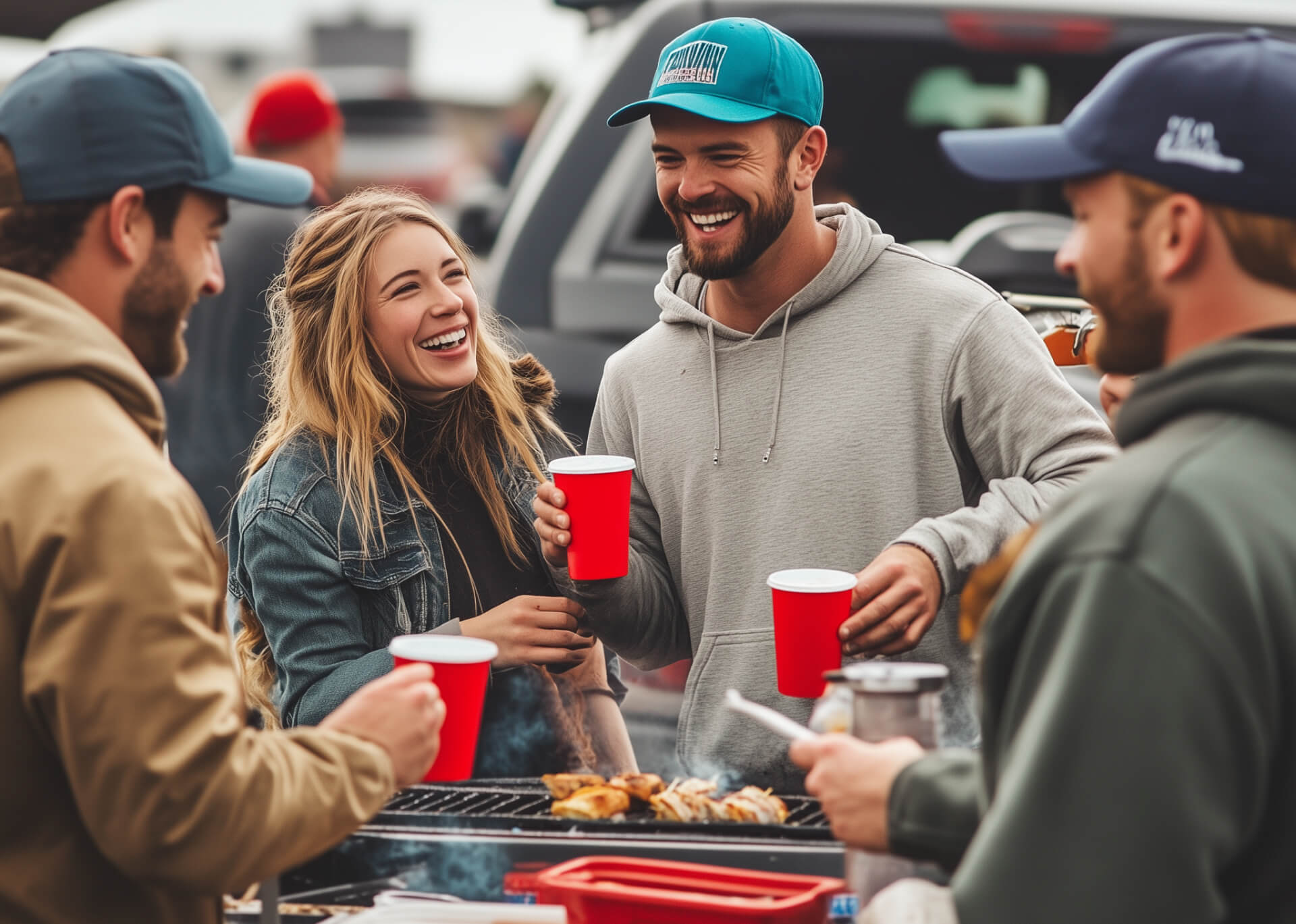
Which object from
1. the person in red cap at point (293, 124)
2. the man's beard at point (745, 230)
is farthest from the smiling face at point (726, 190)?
the person in red cap at point (293, 124)

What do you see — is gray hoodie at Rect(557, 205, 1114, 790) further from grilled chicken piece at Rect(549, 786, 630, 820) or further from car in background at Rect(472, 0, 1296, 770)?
car in background at Rect(472, 0, 1296, 770)

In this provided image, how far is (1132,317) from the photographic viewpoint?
170 centimetres

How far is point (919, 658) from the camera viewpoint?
3.10 m

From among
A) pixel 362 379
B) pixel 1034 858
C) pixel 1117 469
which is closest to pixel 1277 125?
pixel 1117 469

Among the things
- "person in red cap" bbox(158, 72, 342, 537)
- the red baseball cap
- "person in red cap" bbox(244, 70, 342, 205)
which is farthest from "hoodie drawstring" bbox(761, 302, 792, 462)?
the red baseball cap

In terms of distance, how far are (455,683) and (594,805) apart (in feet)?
1.42

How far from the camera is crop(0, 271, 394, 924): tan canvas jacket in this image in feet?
5.41

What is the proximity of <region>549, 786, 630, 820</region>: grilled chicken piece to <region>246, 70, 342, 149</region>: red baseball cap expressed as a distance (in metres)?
5.09

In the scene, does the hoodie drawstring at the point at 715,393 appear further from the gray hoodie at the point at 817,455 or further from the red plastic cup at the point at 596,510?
the red plastic cup at the point at 596,510

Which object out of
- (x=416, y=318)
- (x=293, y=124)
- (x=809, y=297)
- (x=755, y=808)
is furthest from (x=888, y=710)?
(x=293, y=124)

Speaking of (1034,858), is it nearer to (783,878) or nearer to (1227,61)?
(783,878)

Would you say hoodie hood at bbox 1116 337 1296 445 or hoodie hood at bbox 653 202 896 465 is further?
hoodie hood at bbox 653 202 896 465

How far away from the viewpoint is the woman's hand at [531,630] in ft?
9.89

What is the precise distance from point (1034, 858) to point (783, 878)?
2.38ft
